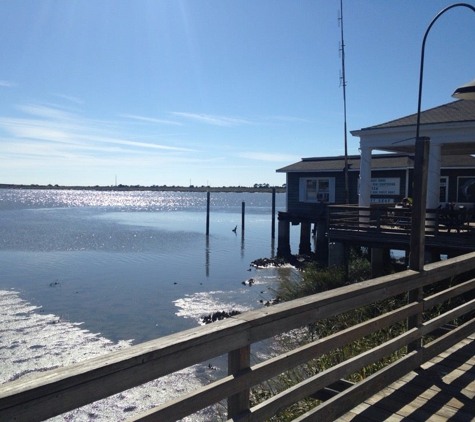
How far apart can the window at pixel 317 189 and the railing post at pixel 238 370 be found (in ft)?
82.6

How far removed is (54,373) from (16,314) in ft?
49.3

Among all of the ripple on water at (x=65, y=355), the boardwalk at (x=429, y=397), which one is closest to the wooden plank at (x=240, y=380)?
the boardwalk at (x=429, y=397)

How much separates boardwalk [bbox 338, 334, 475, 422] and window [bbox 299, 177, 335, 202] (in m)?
22.5

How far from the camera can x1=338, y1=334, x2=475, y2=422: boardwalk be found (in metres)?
4.14

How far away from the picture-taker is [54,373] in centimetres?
209

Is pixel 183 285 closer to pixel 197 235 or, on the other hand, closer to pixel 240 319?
pixel 240 319

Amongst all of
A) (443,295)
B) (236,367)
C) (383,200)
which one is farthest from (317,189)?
(236,367)

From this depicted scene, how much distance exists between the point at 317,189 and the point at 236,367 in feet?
85.3

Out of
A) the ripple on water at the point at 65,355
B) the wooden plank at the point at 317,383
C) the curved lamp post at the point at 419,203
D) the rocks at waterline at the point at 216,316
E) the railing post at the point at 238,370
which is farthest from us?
the rocks at waterline at the point at 216,316

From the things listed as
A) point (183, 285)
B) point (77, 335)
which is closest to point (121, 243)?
point (183, 285)

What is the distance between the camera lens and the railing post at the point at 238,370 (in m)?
2.94

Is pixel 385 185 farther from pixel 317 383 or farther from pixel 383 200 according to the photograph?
pixel 317 383

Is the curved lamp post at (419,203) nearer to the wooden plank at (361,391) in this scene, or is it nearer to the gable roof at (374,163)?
the wooden plank at (361,391)

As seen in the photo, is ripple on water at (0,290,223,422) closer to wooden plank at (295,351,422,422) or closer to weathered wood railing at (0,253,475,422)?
wooden plank at (295,351,422,422)
